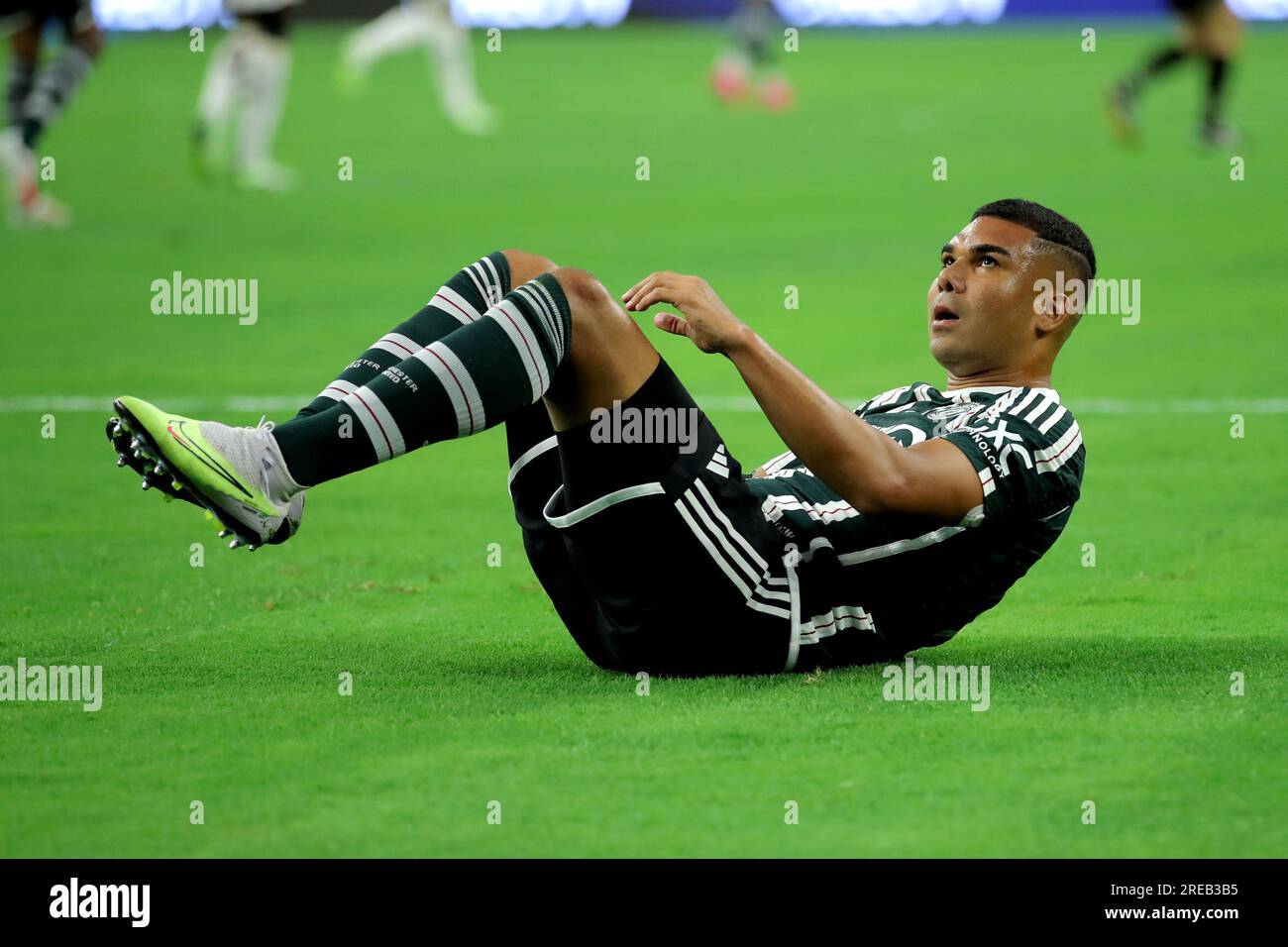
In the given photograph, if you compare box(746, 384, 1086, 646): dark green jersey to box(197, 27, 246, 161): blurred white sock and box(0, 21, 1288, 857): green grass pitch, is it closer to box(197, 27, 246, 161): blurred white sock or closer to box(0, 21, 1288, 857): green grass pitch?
box(0, 21, 1288, 857): green grass pitch

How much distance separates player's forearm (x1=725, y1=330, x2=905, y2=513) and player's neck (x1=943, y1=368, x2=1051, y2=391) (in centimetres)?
77

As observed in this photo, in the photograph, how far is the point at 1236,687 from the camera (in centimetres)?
530

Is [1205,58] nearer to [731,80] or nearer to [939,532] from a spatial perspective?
[731,80]

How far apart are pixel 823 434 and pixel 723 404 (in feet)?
21.4

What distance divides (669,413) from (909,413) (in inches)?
32.2

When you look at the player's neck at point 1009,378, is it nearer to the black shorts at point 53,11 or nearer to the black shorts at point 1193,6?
the black shorts at point 53,11

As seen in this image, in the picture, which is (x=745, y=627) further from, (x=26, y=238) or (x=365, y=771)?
(x=26, y=238)

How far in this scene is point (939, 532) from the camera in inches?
199

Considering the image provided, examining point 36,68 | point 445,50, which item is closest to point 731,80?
point 445,50

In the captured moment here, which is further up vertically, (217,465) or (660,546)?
(217,465)

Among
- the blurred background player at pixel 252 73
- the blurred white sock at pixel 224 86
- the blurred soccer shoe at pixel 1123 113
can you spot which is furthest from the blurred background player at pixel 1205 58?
the blurred white sock at pixel 224 86

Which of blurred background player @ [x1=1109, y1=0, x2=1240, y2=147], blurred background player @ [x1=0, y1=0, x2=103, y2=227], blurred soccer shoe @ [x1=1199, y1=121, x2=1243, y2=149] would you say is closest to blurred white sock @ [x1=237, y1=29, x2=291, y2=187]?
blurred background player @ [x1=0, y1=0, x2=103, y2=227]

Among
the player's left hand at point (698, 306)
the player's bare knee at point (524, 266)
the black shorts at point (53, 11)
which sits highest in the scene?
the black shorts at point (53, 11)

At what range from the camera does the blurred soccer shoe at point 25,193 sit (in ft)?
59.5
